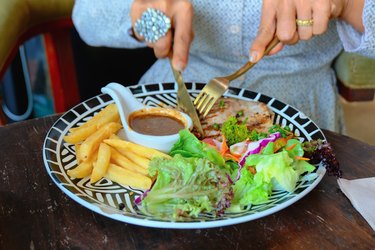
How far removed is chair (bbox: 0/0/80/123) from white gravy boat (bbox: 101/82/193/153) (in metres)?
0.51

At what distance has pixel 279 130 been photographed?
1112mm

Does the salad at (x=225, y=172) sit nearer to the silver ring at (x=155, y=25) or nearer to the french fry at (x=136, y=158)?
the french fry at (x=136, y=158)

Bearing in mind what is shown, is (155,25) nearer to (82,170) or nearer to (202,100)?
(202,100)

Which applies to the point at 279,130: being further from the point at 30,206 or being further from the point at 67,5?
the point at 67,5

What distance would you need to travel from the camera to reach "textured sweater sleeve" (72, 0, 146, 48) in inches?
55.6

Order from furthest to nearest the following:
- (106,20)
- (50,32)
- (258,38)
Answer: (50,32), (106,20), (258,38)

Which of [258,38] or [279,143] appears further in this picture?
[258,38]

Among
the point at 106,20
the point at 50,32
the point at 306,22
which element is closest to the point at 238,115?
the point at 306,22

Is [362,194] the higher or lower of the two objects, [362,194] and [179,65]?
the lower

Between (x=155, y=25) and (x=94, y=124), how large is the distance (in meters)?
0.30

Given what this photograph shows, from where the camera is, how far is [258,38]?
1228 mm

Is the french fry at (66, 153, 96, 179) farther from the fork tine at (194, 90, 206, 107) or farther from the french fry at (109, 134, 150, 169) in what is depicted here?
the fork tine at (194, 90, 206, 107)

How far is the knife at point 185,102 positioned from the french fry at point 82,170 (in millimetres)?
300

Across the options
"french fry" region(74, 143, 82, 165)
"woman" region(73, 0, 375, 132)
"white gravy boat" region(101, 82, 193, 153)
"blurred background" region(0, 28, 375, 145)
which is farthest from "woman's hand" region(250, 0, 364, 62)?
"blurred background" region(0, 28, 375, 145)
